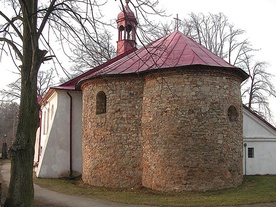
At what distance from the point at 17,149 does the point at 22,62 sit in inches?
86.5

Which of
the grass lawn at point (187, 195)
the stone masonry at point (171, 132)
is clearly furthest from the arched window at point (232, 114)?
the grass lawn at point (187, 195)

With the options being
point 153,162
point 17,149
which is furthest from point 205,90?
point 17,149

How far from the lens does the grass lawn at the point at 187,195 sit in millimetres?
10136

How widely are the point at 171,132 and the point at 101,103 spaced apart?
3.63 metres

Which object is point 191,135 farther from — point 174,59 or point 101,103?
point 101,103

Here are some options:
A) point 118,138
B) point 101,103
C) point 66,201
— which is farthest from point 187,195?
point 101,103

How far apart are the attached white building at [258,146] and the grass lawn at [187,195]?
6.56ft

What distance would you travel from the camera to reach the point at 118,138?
13125mm

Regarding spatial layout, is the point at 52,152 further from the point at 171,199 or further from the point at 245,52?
the point at 245,52

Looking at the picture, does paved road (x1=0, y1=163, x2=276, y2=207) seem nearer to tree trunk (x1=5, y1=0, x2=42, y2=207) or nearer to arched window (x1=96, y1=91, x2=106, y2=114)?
tree trunk (x1=5, y1=0, x2=42, y2=207)

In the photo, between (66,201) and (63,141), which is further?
(63,141)

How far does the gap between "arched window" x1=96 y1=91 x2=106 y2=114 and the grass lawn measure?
3.08 meters

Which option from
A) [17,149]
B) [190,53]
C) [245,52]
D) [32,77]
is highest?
[245,52]

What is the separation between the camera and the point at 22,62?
8.65 metres
